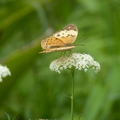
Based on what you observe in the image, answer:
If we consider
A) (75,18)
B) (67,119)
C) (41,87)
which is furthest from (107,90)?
(75,18)

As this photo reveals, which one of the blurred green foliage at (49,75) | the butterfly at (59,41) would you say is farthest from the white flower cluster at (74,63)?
the blurred green foliage at (49,75)

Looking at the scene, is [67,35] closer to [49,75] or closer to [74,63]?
[74,63]

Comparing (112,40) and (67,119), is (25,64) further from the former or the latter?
(112,40)

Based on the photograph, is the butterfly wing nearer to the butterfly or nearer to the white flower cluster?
the butterfly

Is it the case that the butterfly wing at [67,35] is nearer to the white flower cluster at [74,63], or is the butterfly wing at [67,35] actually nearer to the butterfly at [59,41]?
the butterfly at [59,41]

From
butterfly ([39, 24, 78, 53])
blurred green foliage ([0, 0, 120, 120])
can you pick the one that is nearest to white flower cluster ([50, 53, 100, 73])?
butterfly ([39, 24, 78, 53])

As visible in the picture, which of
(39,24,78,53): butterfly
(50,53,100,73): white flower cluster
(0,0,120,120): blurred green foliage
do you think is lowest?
(50,53,100,73): white flower cluster
